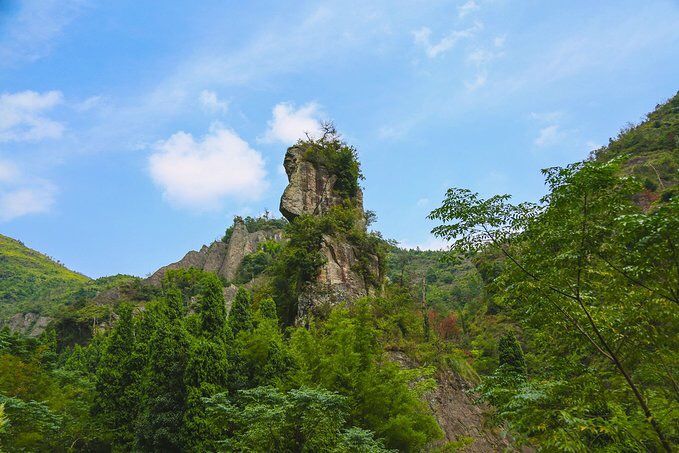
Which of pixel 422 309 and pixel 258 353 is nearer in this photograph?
pixel 258 353

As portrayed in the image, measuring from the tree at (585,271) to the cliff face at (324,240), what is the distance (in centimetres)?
1640

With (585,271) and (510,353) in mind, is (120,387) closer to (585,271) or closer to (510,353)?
(585,271)

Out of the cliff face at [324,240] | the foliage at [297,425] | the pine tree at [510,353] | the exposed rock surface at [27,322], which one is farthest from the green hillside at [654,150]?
the exposed rock surface at [27,322]

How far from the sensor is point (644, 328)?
6.53m

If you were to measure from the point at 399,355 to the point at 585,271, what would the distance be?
15.2 m

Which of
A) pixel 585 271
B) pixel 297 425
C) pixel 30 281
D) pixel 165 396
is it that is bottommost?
pixel 297 425

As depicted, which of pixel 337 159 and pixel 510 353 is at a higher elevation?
pixel 337 159

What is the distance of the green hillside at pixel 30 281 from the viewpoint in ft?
250

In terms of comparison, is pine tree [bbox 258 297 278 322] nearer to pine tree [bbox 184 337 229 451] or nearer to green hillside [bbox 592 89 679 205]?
pine tree [bbox 184 337 229 451]

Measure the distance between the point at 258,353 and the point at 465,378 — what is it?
12.7 meters

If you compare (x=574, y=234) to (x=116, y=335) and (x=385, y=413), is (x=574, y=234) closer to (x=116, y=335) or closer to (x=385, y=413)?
(x=385, y=413)

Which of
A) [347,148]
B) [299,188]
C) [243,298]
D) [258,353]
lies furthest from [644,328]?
[347,148]

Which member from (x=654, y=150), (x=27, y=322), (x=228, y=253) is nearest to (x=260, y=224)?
(x=228, y=253)

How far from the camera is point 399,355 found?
2095 cm
